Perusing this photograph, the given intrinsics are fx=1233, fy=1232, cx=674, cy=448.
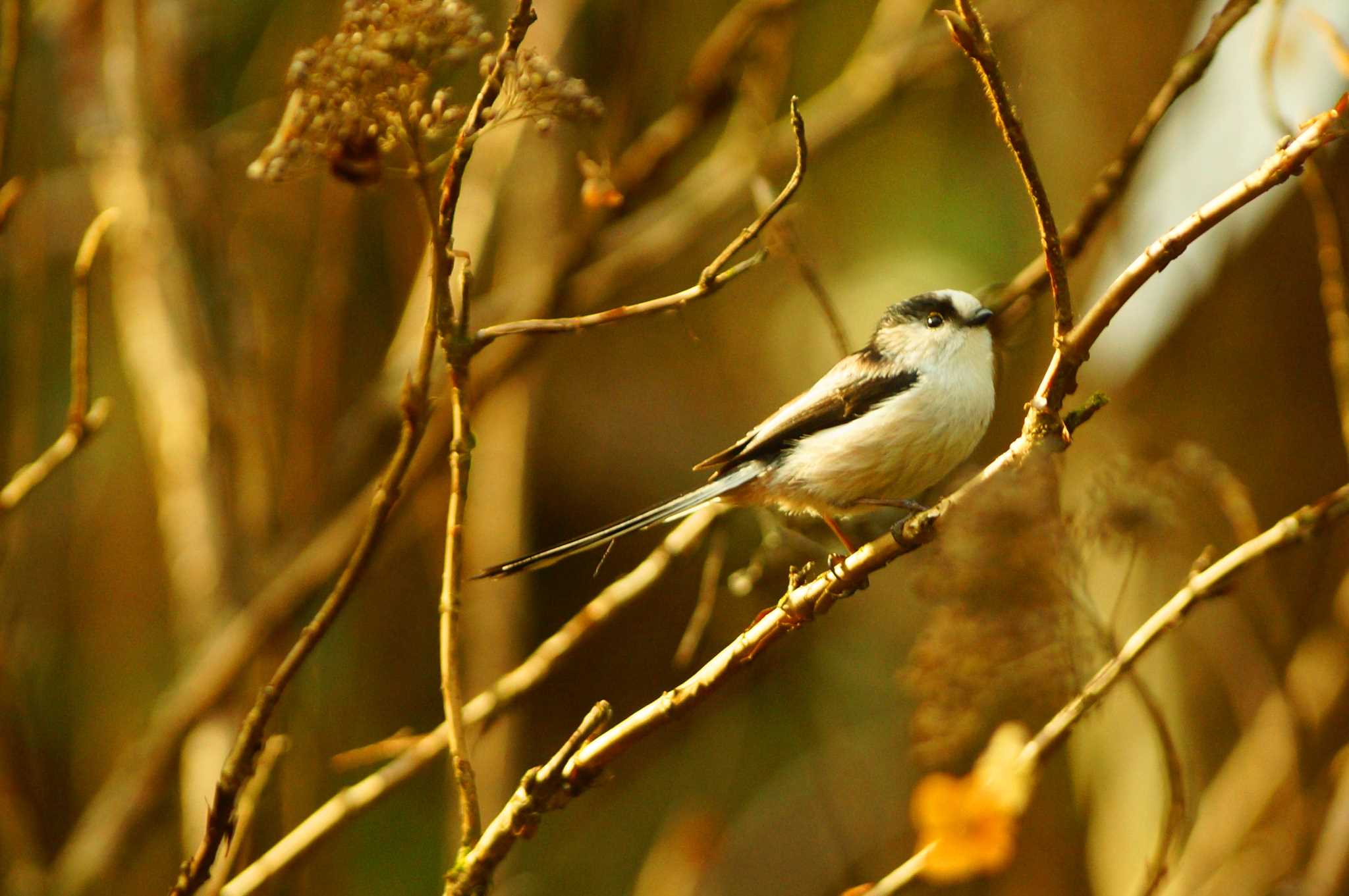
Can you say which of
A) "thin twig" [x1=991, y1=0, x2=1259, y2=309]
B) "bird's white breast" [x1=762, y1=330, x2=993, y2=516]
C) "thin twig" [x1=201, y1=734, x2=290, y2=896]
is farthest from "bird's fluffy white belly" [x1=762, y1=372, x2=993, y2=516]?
"thin twig" [x1=201, y1=734, x2=290, y2=896]

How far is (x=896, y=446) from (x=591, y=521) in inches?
147

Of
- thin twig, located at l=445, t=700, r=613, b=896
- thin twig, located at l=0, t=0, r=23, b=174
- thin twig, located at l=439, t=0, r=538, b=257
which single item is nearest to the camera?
thin twig, located at l=439, t=0, r=538, b=257

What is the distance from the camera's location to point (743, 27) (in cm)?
327

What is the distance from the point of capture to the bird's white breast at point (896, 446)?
8.04 feet

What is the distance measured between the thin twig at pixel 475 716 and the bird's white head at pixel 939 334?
59cm

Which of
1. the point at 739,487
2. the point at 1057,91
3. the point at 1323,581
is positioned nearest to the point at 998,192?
the point at 1057,91

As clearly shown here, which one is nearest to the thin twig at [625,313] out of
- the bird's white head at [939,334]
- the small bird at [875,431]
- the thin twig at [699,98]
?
the small bird at [875,431]

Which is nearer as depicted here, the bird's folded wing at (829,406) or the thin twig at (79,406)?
the thin twig at (79,406)

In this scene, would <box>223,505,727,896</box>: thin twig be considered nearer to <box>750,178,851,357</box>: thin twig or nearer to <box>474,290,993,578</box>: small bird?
<box>474,290,993,578</box>: small bird

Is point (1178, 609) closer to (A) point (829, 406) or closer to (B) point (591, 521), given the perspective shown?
(A) point (829, 406)

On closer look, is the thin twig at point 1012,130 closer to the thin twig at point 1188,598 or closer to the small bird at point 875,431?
the thin twig at point 1188,598

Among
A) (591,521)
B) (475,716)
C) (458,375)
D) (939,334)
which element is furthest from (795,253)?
(591,521)

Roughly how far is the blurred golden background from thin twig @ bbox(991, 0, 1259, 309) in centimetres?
14

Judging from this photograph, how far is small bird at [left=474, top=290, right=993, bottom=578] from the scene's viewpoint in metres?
2.46
